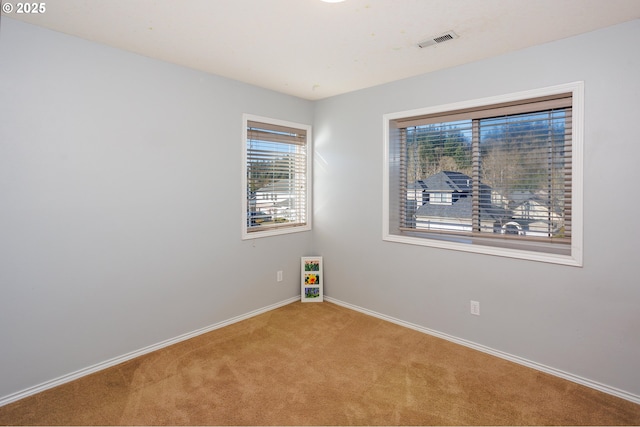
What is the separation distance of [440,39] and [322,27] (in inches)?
33.7

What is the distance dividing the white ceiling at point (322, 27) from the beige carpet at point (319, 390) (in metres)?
2.41

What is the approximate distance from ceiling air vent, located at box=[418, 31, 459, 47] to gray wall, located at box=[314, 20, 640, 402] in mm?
582

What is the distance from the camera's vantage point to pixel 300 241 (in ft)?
13.4

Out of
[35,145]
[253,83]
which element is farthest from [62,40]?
[253,83]

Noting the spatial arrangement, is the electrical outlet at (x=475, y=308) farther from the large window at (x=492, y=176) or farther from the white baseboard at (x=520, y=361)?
the large window at (x=492, y=176)

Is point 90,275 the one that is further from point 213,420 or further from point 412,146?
point 412,146

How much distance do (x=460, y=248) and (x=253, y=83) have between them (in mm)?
2532

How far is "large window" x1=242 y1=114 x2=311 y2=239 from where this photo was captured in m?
3.56

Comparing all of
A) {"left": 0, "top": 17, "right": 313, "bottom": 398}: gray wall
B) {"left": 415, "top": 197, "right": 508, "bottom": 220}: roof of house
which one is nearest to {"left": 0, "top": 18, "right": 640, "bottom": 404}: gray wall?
{"left": 0, "top": 17, "right": 313, "bottom": 398}: gray wall

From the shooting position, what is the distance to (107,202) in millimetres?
2557

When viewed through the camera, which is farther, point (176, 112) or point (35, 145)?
point (176, 112)

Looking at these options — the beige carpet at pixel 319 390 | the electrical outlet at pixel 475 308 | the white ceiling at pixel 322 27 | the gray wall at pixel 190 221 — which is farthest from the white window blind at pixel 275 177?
the electrical outlet at pixel 475 308

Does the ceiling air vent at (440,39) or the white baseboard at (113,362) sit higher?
the ceiling air vent at (440,39)

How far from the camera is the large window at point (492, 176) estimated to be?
254cm
